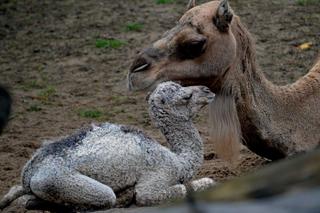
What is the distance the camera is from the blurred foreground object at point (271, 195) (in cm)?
96

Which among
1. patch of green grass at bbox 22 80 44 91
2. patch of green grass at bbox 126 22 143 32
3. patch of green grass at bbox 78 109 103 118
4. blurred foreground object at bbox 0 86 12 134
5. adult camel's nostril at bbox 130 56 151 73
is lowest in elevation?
patch of green grass at bbox 22 80 44 91

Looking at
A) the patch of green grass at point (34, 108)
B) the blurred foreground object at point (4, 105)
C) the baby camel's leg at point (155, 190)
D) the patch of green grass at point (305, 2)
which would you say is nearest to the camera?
the blurred foreground object at point (4, 105)

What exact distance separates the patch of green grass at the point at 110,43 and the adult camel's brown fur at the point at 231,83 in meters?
5.07

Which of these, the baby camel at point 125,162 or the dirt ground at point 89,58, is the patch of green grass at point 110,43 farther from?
the baby camel at point 125,162

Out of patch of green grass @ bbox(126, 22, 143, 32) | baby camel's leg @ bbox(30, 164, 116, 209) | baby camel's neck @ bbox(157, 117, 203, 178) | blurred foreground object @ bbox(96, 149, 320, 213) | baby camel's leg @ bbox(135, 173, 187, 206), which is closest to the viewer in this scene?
blurred foreground object @ bbox(96, 149, 320, 213)

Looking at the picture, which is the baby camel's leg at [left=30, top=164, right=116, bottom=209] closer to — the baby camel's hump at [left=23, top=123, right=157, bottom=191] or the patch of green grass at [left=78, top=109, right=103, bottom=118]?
the baby camel's hump at [left=23, top=123, right=157, bottom=191]

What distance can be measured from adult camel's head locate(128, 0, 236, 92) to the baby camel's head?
0.68ft

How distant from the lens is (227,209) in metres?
0.96

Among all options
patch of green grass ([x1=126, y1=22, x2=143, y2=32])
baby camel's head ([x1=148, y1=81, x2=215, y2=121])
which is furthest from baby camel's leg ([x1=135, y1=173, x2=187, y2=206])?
patch of green grass ([x1=126, y1=22, x2=143, y2=32])

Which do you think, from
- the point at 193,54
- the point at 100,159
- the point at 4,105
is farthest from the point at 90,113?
the point at 4,105

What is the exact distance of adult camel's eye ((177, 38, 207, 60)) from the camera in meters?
5.22

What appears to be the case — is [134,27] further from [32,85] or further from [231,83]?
[231,83]

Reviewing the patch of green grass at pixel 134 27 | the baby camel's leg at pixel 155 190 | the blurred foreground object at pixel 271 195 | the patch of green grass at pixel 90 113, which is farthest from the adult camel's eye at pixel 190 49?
the patch of green grass at pixel 134 27

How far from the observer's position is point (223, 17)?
525 cm
